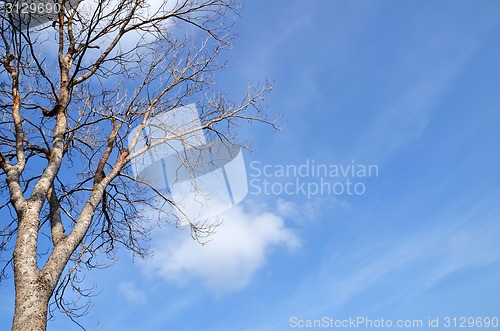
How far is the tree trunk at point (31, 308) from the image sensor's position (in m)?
3.39

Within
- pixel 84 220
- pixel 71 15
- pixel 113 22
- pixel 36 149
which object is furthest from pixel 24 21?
pixel 84 220

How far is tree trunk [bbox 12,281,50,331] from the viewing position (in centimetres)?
339

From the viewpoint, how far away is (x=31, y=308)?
3.47 m

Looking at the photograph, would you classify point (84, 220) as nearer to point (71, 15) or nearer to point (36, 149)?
point (36, 149)

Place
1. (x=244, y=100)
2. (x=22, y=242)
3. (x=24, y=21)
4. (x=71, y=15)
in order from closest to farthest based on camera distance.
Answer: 1. (x=22, y=242)
2. (x=24, y=21)
3. (x=71, y=15)
4. (x=244, y=100)

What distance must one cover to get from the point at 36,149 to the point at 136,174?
1.28m

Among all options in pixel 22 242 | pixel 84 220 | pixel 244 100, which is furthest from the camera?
pixel 244 100

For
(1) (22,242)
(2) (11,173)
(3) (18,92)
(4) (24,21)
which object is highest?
(4) (24,21)

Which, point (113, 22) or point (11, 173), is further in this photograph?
point (113, 22)

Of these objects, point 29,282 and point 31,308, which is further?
point 29,282

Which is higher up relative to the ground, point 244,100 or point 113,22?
point 113,22

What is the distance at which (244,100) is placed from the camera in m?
6.16

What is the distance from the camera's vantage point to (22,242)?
3863 millimetres

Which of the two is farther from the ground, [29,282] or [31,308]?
[29,282]
